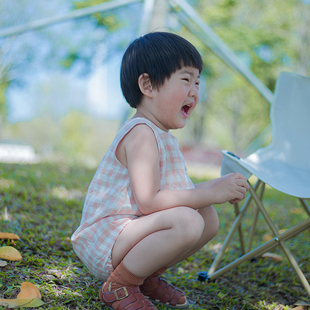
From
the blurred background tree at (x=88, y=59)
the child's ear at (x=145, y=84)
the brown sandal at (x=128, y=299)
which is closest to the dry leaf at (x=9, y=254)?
the brown sandal at (x=128, y=299)

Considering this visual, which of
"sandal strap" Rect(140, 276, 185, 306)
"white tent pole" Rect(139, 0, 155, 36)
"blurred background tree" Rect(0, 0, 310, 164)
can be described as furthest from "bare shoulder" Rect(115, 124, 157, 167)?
"blurred background tree" Rect(0, 0, 310, 164)

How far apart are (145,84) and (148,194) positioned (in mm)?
399

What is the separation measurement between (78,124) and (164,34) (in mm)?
7879

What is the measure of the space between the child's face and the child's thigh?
13.2 inches

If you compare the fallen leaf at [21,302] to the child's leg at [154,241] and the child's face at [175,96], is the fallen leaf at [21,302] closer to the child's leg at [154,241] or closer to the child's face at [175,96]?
the child's leg at [154,241]

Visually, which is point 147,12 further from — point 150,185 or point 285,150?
point 150,185

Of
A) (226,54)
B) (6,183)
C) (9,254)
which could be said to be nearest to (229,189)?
(9,254)

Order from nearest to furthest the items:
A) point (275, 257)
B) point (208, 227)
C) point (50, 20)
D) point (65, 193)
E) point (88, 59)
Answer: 1. point (208, 227)
2. point (275, 257)
3. point (65, 193)
4. point (50, 20)
5. point (88, 59)

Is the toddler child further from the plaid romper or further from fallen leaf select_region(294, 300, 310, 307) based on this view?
fallen leaf select_region(294, 300, 310, 307)

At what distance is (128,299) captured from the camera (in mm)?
975

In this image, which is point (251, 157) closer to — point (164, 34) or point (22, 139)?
point (164, 34)

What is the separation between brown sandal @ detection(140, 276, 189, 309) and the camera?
115 centimetres

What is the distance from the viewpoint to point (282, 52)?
9461 mm

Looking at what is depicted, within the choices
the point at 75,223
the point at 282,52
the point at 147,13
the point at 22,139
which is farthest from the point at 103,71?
the point at 75,223
